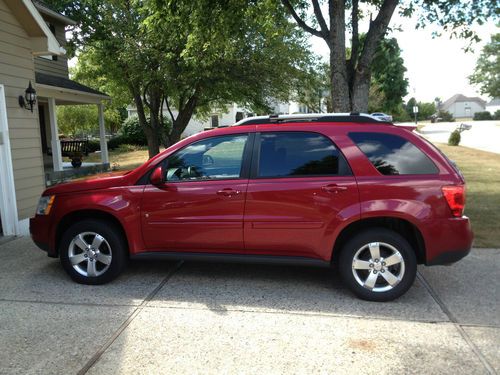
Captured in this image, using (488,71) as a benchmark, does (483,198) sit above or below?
below

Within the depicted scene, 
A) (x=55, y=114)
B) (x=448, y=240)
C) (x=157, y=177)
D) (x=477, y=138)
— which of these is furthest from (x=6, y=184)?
(x=477, y=138)

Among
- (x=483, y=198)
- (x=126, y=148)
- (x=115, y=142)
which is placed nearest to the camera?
(x=483, y=198)

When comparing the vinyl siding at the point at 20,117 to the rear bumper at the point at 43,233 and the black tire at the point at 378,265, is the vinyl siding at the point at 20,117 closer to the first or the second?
the rear bumper at the point at 43,233

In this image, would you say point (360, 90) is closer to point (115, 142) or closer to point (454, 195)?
point (454, 195)

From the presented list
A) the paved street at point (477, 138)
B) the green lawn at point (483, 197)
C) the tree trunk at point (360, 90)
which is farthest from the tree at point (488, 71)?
the tree trunk at point (360, 90)

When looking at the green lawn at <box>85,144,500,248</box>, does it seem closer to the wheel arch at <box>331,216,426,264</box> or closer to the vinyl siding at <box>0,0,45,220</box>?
the wheel arch at <box>331,216,426,264</box>

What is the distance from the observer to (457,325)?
400 cm

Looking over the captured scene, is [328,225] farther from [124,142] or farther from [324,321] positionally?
[124,142]

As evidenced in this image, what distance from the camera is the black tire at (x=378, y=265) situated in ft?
14.6

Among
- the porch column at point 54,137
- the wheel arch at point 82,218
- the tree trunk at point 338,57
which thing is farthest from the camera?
the porch column at point 54,137

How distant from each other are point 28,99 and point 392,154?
6187 millimetres

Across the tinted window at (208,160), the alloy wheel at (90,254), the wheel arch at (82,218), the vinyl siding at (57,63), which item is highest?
the vinyl siding at (57,63)

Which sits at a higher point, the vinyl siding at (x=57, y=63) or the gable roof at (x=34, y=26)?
the vinyl siding at (x=57, y=63)

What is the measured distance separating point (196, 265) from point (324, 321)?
2.09 metres
